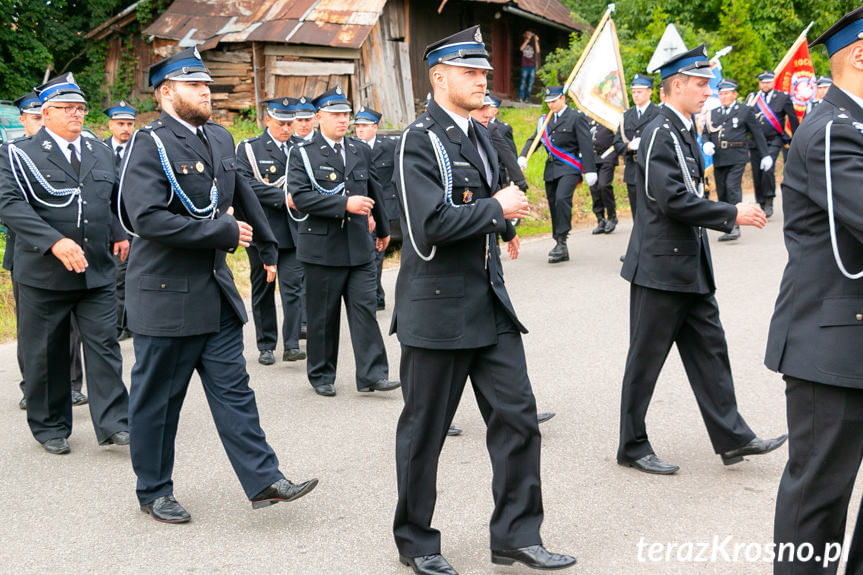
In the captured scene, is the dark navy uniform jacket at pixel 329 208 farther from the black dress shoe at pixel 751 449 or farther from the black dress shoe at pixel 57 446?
the black dress shoe at pixel 751 449

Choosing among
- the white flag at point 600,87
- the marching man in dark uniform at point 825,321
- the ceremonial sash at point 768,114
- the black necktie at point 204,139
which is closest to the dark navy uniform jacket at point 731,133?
the white flag at point 600,87

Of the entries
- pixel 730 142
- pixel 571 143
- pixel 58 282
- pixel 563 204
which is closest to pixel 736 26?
pixel 730 142

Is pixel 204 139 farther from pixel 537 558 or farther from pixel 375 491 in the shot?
pixel 537 558

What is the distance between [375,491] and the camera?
4.91m

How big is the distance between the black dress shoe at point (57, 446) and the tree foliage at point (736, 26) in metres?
17.5

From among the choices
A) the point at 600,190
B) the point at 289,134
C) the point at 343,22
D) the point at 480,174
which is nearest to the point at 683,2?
the point at 343,22

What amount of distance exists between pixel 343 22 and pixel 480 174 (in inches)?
701

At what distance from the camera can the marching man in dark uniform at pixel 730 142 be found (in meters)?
13.5

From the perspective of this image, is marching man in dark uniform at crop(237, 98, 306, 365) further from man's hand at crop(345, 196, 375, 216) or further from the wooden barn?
the wooden barn

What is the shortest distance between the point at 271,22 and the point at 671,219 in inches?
696

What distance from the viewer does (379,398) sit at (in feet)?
22.1

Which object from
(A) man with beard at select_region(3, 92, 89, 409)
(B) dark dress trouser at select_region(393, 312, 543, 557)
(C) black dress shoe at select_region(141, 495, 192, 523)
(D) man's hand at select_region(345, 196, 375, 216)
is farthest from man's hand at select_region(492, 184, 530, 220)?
(A) man with beard at select_region(3, 92, 89, 409)

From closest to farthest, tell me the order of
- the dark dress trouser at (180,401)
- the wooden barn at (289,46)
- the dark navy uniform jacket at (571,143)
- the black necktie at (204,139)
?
the dark dress trouser at (180,401)
the black necktie at (204,139)
the dark navy uniform jacket at (571,143)
the wooden barn at (289,46)

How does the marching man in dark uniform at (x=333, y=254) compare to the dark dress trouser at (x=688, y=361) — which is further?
the marching man in dark uniform at (x=333, y=254)
